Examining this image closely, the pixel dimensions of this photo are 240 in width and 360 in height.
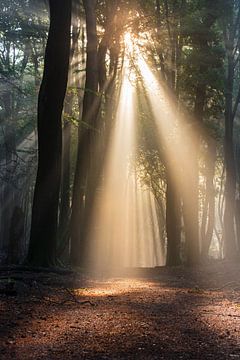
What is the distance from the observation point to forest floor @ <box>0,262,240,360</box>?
4.19 meters

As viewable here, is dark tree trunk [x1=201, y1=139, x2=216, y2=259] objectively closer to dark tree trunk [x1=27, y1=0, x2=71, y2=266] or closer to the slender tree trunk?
the slender tree trunk

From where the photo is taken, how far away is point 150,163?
98.0ft

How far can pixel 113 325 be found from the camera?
5254mm

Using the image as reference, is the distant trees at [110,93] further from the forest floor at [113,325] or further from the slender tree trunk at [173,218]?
the forest floor at [113,325]

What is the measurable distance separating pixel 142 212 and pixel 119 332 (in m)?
47.8

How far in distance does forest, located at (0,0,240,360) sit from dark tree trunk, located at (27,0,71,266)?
23 millimetres

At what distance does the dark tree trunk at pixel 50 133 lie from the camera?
35.3ft

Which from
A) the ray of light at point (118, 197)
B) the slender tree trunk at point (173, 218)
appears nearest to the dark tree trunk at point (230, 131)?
the slender tree trunk at point (173, 218)

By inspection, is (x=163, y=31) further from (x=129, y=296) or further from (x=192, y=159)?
(x=129, y=296)

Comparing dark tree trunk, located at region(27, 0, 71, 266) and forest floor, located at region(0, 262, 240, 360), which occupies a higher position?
dark tree trunk, located at region(27, 0, 71, 266)

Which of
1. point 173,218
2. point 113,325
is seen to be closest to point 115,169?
point 173,218

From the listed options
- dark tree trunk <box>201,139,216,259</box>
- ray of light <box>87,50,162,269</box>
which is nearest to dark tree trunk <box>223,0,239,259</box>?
ray of light <box>87,50,162,269</box>

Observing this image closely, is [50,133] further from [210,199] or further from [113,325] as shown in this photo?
[210,199]

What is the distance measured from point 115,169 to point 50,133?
21926 millimetres
